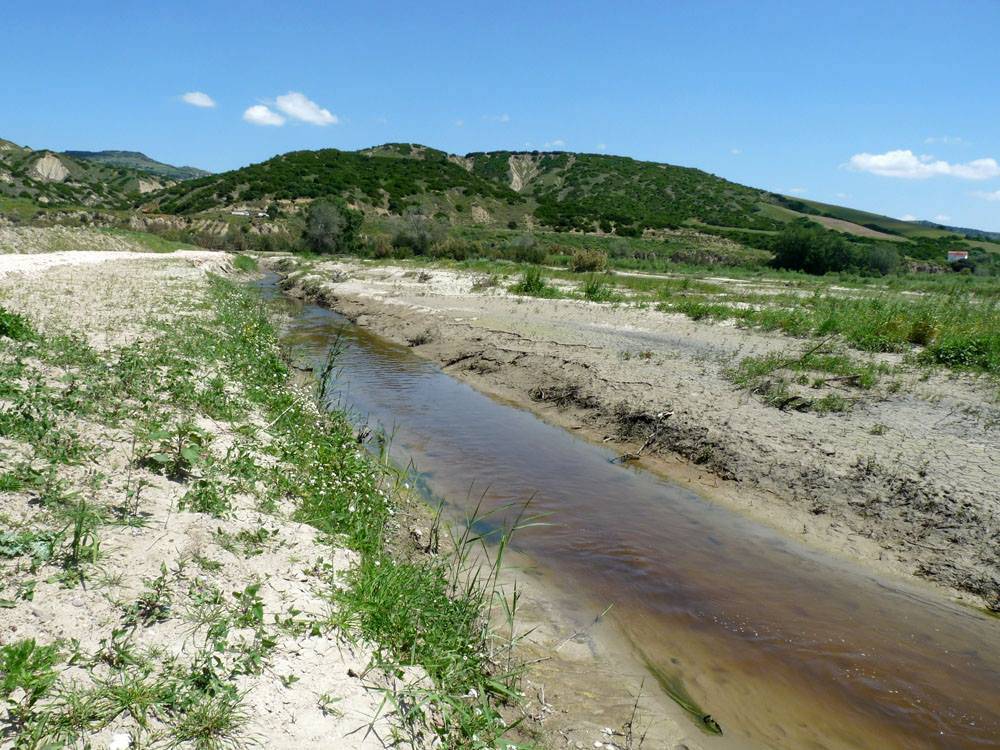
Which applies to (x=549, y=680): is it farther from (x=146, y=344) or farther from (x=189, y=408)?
(x=146, y=344)

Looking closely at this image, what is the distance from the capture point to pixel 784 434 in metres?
8.60

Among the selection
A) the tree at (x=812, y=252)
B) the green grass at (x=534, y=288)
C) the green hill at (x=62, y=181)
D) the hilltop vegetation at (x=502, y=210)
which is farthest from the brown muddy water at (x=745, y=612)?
the green hill at (x=62, y=181)

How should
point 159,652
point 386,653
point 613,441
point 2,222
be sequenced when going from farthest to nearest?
point 2,222, point 613,441, point 386,653, point 159,652

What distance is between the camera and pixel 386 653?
3.83 m

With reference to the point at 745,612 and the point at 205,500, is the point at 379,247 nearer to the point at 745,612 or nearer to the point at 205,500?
the point at 205,500

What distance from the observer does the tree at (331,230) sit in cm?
4812

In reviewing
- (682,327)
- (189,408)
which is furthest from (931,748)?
(682,327)

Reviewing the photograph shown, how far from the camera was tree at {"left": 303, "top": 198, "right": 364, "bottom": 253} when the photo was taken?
4812 cm

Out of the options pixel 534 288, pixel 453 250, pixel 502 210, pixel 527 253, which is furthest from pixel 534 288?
pixel 502 210

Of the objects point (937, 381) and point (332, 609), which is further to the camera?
point (937, 381)

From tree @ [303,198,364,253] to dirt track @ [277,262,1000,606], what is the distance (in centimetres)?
3445

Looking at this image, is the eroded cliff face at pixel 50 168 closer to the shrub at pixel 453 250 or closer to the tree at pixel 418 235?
the tree at pixel 418 235

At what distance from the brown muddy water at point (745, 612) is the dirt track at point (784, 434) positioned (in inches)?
21.5

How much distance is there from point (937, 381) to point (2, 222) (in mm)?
48679
